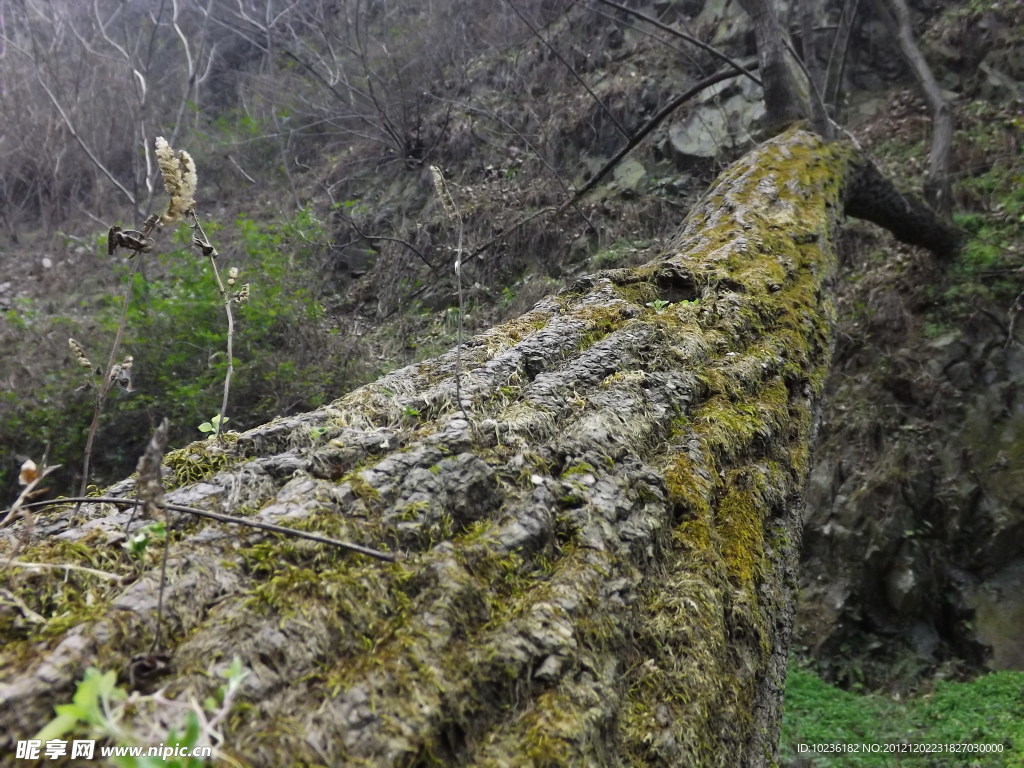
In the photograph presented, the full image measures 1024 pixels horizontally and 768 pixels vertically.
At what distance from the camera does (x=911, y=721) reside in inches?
166

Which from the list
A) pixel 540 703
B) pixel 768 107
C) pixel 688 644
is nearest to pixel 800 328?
pixel 688 644

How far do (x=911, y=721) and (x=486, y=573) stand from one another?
451cm

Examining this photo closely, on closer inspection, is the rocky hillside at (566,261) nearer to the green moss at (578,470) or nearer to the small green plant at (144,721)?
the green moss at (578,470)

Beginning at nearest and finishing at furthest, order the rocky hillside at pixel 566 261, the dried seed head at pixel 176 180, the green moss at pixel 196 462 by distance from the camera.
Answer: the green moss at pixel 196 462
the dried seed head at pixel 176 180
the rocky hillside at pixel 566 261

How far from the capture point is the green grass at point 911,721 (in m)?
3.74

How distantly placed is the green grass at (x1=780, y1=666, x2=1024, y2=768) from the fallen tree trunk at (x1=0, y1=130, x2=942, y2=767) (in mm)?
2966

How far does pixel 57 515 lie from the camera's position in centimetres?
129

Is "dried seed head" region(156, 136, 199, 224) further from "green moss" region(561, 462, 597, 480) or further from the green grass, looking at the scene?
the green grass

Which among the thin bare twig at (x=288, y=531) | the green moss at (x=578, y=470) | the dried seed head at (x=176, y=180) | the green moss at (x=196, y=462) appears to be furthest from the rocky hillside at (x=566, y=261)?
the thin bare twig at (x=288, y=531)

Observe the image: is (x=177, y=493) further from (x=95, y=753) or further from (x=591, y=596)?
(x=591, y=596)

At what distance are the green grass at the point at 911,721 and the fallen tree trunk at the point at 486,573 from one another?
9.73 feet

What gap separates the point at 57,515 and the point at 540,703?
1.06 m

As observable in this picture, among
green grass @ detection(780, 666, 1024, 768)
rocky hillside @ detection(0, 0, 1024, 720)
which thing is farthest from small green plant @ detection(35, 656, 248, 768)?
rocky hillside @ detection(0, 0, 1024, 720)

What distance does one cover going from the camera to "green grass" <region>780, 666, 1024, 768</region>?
374 centimetres
